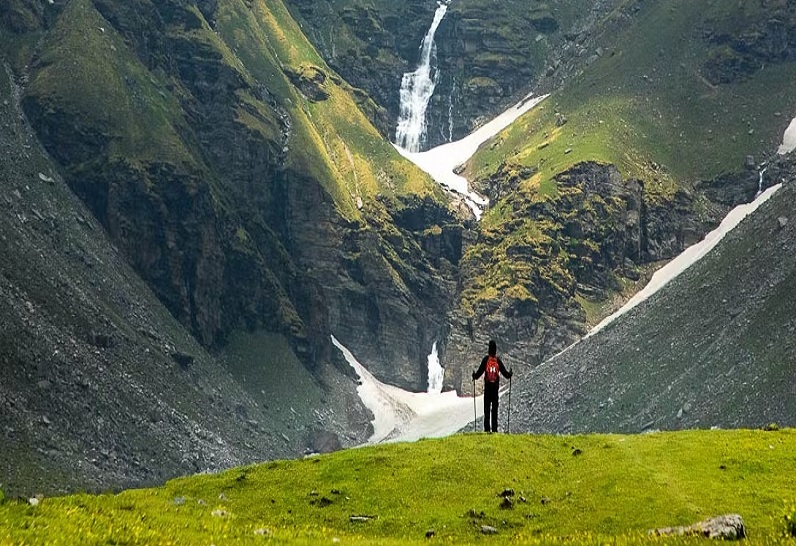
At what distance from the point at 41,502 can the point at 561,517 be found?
17.0 meters

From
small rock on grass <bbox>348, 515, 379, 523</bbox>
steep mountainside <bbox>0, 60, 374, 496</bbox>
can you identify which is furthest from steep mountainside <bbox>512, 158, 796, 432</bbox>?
small rock on grass <bbox>348, 515, 379, 523</bbox>

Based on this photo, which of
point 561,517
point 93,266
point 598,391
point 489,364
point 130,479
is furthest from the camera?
point 93,266

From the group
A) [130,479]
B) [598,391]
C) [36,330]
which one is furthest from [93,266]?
→ [598,391]

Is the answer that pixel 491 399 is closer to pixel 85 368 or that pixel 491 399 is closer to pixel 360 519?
pixel 360 519

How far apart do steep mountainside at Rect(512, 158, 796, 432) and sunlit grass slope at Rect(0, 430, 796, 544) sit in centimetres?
5958

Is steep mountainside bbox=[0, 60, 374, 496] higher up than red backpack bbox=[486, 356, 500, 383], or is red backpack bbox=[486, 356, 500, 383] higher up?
red backpack bbox=[486, 356, 500, 383]

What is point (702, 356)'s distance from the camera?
399 ft

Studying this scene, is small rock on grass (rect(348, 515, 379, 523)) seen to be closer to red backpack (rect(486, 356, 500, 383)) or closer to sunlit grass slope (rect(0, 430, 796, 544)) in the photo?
sunlit grass slope (rect(0, 430, 796, 544))

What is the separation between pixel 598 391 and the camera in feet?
458

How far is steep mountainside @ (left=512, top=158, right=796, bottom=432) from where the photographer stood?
105 meters

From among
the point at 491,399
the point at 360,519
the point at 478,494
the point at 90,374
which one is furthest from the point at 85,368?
the point at 360,519

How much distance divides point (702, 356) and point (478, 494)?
302 ft

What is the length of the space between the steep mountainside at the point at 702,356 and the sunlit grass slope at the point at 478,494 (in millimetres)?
59575

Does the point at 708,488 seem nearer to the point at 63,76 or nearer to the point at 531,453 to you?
the point at 531,453
